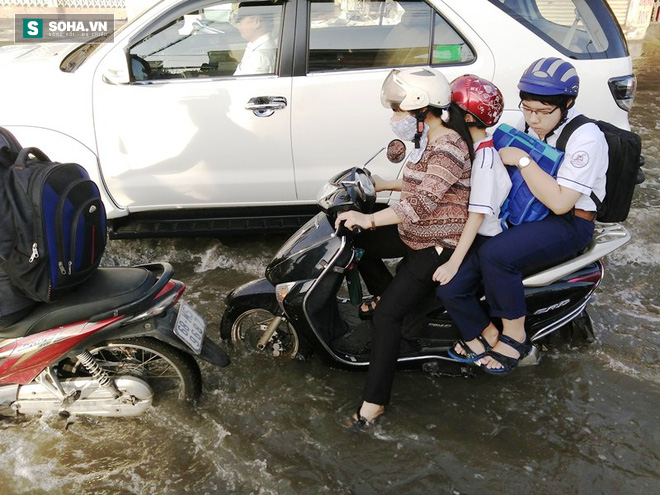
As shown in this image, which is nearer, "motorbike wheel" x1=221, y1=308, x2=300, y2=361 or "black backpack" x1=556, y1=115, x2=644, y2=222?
"black backpack" x1=556, y1=115, x2=644, y2=222

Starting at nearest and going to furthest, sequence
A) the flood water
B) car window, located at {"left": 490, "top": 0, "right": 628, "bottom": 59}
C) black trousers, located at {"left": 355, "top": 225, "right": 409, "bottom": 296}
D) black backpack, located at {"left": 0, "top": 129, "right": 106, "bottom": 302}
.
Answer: black backpack, located at {"left": 0, "top": 129, "right": 106, "bottom": 302} < the flood water < black trousers, located at {"left": 355, "top": 225, "right": 409, "bottom": 296} < car window, located at {"left": 490, "top": 0, "right": 628, "bottom": 59}

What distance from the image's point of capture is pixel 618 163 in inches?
105

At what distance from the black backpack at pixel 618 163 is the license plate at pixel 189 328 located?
1897mm

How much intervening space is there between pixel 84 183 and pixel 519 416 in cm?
237

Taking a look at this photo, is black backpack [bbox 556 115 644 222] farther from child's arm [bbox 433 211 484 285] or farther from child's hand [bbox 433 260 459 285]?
child's hand [bbox 433 260 459 285]

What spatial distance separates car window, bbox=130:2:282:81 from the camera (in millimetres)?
3840

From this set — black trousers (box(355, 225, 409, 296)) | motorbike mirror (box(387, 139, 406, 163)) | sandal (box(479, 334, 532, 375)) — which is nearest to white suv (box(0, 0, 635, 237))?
motorbike mirror (box(387, 139, 406, 163))

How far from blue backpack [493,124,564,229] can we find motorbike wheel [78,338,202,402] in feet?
5.62

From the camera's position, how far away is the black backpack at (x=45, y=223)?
87.4 inches

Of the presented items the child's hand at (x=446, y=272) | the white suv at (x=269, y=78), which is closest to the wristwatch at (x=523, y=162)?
the child's hand at (x=446, y=272)

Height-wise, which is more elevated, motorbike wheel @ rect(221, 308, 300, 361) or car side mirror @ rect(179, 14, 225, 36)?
car side mirror @ rect(179, 14, 225, 36)

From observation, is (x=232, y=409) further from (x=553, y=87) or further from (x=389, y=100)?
(x=553, y=87)

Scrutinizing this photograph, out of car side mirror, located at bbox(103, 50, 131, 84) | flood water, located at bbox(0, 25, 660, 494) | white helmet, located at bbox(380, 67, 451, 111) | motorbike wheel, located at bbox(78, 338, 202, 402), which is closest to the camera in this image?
white helmet, located at bbox(380, 67, 451, 111)

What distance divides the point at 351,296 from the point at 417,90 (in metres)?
1.16
